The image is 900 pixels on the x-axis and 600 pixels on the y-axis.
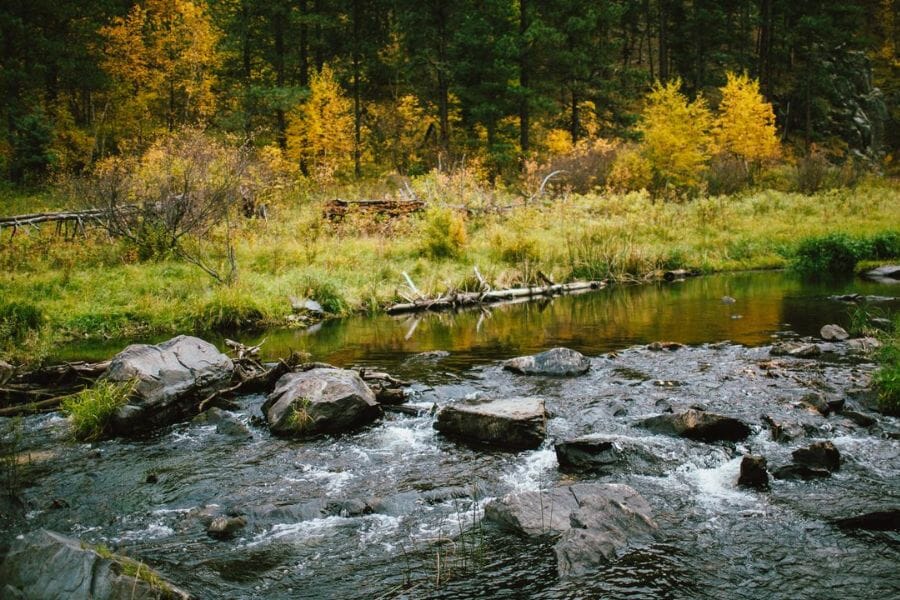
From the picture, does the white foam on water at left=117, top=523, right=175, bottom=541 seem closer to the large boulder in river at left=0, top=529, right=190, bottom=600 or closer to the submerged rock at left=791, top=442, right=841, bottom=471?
the large boulder in river at left=0, top=529, right=190, bottom=600

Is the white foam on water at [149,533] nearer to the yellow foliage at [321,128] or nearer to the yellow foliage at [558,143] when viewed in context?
the yellow foliage at [321,128]

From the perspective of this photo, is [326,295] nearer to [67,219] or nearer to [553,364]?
[553,364]

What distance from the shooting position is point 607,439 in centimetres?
731

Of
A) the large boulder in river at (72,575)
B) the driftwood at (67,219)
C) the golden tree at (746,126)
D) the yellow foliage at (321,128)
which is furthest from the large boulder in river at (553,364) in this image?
the golden tree at (746,126)

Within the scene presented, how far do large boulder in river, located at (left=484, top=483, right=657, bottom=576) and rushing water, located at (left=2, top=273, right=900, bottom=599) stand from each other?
138 millimetres

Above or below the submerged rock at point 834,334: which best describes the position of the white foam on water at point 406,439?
below

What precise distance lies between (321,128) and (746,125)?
26.1m

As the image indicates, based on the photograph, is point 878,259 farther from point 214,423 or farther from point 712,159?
point 214,423

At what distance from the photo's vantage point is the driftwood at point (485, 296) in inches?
743

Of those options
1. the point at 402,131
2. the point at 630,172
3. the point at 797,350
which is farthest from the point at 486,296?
the point at 402,131

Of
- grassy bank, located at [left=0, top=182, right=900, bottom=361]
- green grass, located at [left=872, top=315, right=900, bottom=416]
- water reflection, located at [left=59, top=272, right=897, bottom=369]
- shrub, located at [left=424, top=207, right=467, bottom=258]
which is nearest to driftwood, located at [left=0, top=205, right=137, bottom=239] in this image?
grassy bank, located at [left=0, top=182, right=900, bottom=361]

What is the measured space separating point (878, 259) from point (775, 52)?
41.7m

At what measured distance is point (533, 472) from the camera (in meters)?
7.03

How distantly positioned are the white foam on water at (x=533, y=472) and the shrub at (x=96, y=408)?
5281 mm
